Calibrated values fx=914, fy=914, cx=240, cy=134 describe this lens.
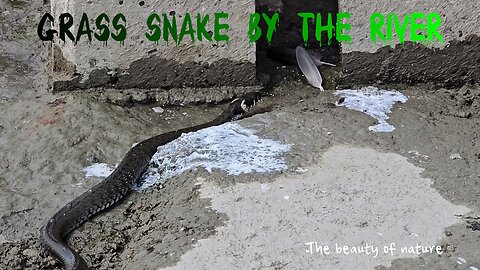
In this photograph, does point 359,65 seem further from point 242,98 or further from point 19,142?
point 19,142

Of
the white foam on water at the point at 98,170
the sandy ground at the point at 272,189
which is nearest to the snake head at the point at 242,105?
the sandy ground at the point at 272,189

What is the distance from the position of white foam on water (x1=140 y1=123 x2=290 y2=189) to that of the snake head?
0.51 m

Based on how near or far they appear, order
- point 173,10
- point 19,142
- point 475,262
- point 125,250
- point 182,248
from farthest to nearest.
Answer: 1. point 173,10
2. point 19,142
3. point 125,250
4. point 182,248
5. point 475,262

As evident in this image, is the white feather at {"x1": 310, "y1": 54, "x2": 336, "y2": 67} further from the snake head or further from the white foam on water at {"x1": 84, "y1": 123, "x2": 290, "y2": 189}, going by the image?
the white foam on water at {"x1": 84, "y1": 123, "x2": 290, "y2": 189}

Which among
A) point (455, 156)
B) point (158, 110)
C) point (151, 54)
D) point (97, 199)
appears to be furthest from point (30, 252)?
point (455, 156)

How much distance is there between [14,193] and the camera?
576cm

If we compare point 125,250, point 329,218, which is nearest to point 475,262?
point 329,218

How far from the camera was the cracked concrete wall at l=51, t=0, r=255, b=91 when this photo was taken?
266 inches

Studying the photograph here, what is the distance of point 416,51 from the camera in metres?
6.96

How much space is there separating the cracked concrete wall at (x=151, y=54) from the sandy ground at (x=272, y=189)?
0.74 ft

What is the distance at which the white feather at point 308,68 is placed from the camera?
7109 mm

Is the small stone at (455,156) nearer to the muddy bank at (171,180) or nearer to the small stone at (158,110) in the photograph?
the muddy bank at (171,180)

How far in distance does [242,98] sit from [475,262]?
9.30 ft

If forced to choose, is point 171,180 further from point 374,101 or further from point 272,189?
point 374,101
